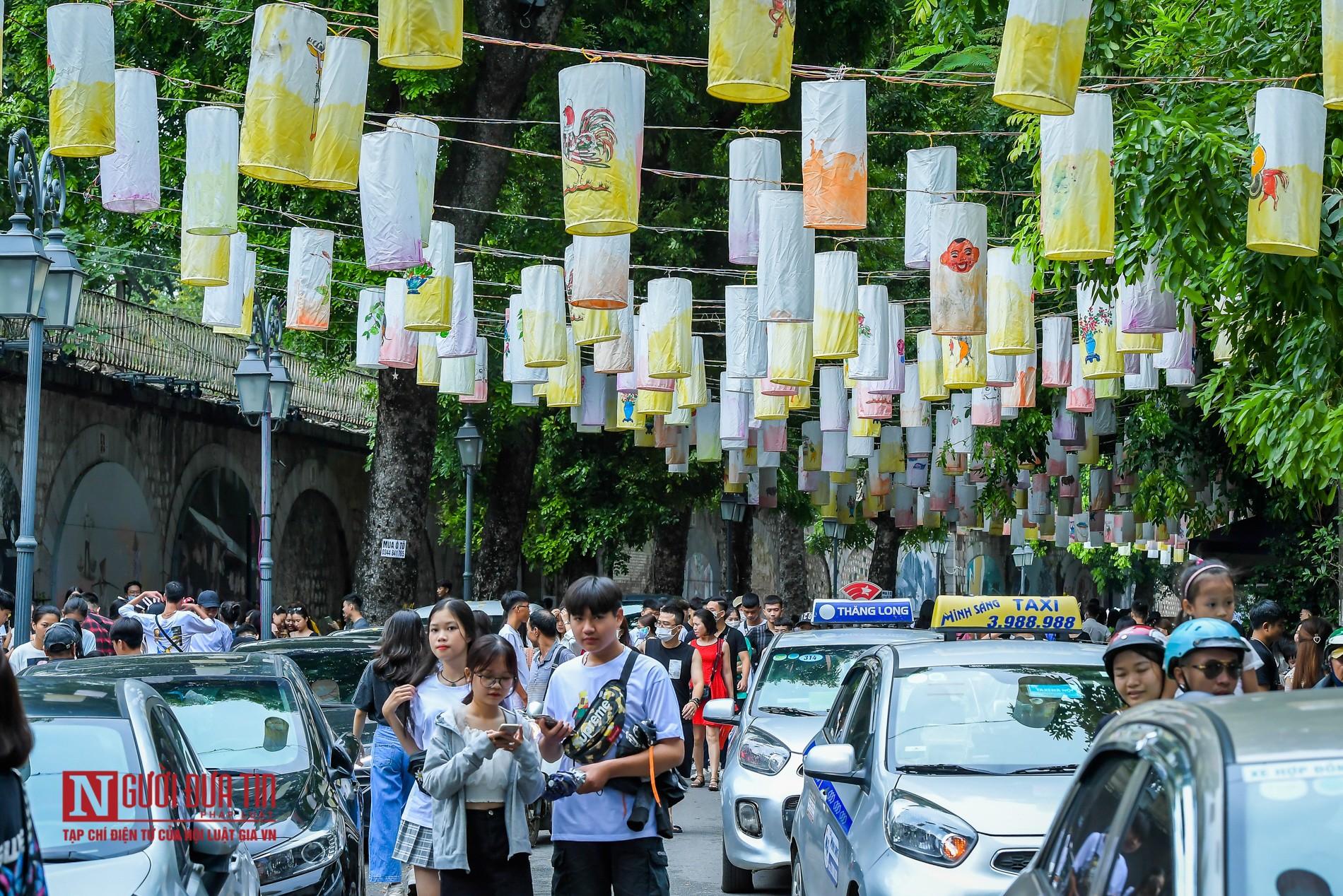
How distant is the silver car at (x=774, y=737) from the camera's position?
35.1 feet

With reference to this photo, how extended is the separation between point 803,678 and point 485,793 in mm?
6445

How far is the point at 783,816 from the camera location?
10617 mm

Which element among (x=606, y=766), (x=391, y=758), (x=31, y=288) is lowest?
(x=391, y=758)

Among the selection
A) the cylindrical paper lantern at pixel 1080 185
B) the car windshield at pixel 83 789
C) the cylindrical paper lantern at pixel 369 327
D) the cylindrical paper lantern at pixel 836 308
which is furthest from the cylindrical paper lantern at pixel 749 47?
the cylindrical paper lantern at pixel 369 327

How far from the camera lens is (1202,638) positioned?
19.3 ft

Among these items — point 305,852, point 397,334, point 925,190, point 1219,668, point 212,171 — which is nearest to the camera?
point 1219,668

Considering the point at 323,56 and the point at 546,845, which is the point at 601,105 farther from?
the point at 546,845

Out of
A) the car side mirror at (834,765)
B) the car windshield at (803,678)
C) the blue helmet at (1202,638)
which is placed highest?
the blue helmet at (1202,638)

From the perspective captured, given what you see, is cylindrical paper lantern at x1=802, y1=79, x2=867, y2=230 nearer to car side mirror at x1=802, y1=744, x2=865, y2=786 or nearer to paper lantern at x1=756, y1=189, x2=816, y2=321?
paper lantern at x1=756, y1=189, x2=816, y2=321

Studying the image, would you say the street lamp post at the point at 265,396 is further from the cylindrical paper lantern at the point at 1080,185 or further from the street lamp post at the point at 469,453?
the cylindrical paper lantern at the point at 1080,185

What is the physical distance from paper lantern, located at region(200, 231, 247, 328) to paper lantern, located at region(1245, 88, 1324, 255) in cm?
941

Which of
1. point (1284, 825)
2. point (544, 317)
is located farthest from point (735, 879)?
point (1284, 825)

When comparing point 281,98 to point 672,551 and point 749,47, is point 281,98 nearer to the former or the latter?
point 749,47

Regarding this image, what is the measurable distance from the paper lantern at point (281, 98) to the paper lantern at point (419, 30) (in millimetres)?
1191
